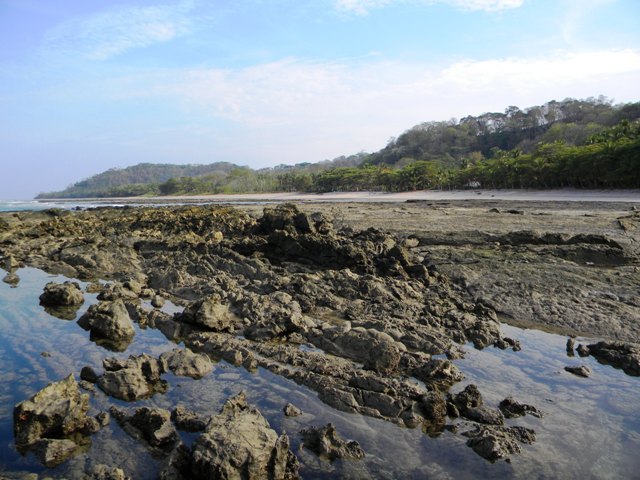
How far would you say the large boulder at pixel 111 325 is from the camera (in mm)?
9680

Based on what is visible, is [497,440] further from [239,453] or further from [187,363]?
[187,363]

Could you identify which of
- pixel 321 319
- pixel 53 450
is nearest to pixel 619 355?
pixel 321 319

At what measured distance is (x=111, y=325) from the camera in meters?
9.73

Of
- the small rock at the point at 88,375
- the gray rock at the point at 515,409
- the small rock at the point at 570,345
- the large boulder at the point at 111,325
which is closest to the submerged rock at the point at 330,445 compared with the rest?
the gray rock at the point at 515,409

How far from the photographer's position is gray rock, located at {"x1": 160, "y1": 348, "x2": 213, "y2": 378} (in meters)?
7.77

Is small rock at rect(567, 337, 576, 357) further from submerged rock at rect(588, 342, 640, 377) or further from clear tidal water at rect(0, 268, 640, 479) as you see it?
submerged rock at rect(588, 342, 640, 377)

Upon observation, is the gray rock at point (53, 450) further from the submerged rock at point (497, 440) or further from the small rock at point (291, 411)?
the submerged rock at point (497, 440)

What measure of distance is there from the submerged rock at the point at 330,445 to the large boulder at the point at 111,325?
18.1 ft

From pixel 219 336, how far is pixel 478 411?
5300 mm

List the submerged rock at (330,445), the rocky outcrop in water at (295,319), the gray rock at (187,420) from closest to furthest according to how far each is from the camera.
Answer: the submerged rock at (330,445) < the gray rock at (187,420) < the rocky outcrop in water at (295,319)

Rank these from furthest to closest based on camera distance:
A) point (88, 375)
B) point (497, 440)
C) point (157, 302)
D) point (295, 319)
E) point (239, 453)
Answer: point (157, 302)
point (295, 319)
point (88, 375)
point (497, 440)
point (239, 453)

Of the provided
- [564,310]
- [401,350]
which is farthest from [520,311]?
[401,350]

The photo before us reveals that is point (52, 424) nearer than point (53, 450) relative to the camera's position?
No

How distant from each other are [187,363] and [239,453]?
356cm
